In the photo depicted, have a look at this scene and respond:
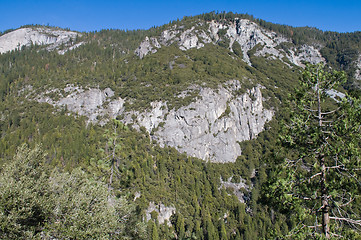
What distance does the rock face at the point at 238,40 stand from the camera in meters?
155

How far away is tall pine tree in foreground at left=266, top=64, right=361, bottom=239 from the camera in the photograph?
8.33 meters

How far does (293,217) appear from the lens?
8688 mm

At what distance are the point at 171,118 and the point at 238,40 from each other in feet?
385

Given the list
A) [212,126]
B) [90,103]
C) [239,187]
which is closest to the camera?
[239,187]

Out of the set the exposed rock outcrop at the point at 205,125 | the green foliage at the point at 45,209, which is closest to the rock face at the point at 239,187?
the exposed rock outcrop at the point at 205,125

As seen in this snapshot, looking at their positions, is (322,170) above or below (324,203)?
above

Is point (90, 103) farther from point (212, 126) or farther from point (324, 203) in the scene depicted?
point (324, 203)

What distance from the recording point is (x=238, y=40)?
182m

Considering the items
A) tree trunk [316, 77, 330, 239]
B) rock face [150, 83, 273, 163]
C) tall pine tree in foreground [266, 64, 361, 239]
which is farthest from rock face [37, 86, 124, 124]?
tree trunk [316, 77, 330, 239]

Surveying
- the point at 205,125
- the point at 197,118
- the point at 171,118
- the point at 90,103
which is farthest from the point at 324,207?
the point at 90,103

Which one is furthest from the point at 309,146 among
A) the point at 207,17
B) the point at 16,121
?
the point at 207,17

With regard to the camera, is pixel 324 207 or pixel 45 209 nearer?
pixel 324 207

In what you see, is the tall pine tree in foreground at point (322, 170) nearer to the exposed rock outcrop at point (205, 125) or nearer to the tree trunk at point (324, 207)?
the tree trunk at point (324, 207)

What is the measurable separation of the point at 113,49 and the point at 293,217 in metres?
180
